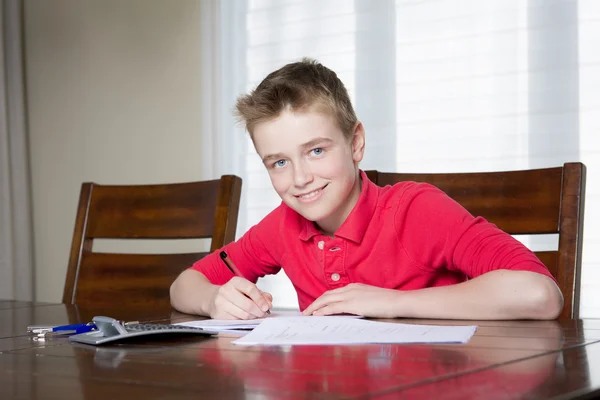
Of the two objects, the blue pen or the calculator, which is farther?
the blue pen

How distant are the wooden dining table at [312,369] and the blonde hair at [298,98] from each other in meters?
0.51

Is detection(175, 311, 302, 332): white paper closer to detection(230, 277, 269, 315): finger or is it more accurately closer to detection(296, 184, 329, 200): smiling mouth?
detection(230, 277, 269, 315): finger

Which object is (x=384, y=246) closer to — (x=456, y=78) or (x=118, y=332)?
(x=118, y=332)

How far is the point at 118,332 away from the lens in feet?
3.13

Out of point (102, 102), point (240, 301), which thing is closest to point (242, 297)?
point (240, 301)

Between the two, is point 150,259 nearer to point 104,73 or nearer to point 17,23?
A: point 104,73

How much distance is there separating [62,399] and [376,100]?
2.53 meters

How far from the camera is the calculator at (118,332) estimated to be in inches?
36.7

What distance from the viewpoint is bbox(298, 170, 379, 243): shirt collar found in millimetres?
1442

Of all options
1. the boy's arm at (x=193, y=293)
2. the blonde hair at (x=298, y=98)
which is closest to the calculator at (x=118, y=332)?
the boy's arm at (x=193, y=293)

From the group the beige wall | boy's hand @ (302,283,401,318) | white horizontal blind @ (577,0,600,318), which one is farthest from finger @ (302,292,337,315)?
the beige wall

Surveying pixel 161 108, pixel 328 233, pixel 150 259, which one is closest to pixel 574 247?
pixel 328 233

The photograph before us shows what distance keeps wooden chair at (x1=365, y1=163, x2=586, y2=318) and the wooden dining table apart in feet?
1.22

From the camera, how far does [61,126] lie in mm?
3988
